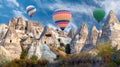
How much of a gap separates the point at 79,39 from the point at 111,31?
11.0 metres

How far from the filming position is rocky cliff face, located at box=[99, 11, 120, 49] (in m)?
57.9

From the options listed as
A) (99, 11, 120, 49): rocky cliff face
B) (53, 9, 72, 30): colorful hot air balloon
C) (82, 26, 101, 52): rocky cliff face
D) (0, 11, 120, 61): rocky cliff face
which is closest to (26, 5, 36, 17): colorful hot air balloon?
(0, 11, 120, 61): rocky cliff face

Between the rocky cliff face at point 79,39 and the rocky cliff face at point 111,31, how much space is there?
745 centimetres

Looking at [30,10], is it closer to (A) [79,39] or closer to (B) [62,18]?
(B) [62,18]

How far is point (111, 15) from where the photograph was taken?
64.4 metres

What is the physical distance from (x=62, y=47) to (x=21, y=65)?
1258 inches

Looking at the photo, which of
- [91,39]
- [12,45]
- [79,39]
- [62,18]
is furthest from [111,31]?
[62,18]

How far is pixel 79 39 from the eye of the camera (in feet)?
228

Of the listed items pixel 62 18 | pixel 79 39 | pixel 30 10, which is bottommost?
pixel 79 39

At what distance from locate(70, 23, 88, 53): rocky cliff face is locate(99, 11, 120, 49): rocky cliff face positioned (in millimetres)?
7448

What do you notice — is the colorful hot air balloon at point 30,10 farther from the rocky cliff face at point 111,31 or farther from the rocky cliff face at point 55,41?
the rocky cliff face at point 111,31

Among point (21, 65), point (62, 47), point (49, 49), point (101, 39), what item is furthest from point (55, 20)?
point (21, 65)

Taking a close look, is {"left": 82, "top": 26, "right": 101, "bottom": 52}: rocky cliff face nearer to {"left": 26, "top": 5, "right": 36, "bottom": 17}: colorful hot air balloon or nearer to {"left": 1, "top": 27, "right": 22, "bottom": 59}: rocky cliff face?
{"left": 1, "top": 27, "right": 22, "bottom": 59}: rocky cliff face

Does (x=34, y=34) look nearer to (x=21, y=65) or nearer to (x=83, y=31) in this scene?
(x=83, y=31)
